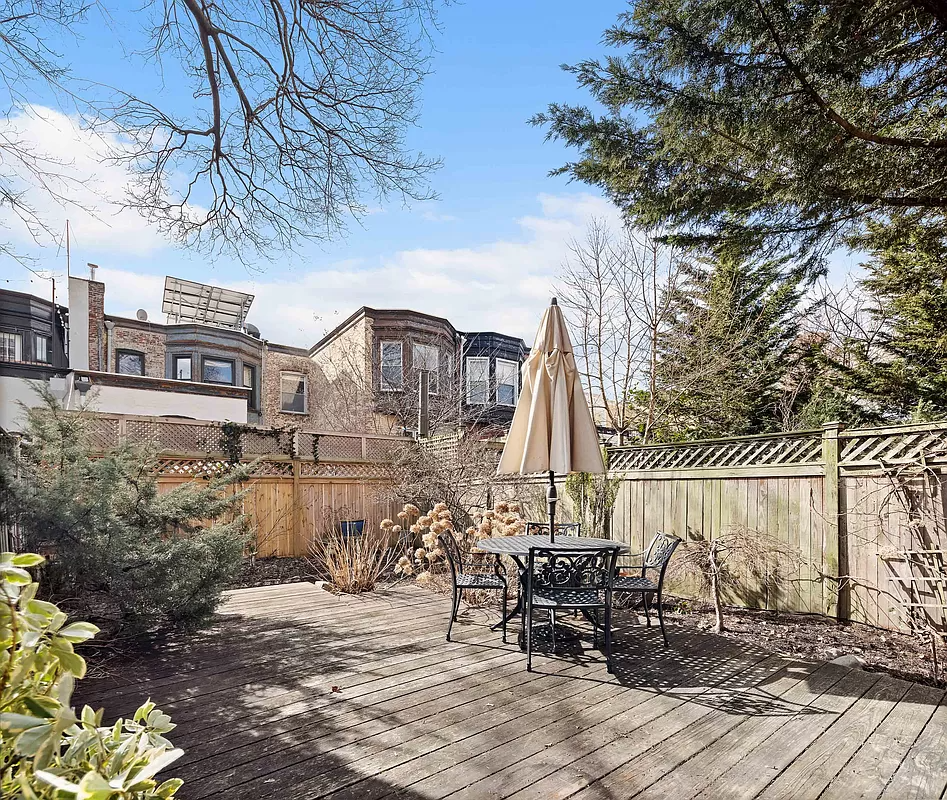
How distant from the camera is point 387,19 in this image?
161 inches

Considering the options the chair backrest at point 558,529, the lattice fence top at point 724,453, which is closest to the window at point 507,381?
the lattice fence top at point 724,453

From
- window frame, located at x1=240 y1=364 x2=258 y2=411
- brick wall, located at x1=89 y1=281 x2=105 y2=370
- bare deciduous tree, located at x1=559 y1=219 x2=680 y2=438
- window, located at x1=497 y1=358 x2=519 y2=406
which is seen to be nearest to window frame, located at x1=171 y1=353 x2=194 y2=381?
window frame, located at x1=240 y1=364 x2=258 y2=411

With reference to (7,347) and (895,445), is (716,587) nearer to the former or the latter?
(895,445)

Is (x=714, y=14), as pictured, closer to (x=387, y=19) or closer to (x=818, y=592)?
(x=387, y=19)

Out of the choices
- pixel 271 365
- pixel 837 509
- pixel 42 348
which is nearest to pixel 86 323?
pixel 42 348

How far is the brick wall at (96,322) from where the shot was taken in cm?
1334

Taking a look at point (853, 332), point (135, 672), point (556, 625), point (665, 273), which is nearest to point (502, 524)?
point (556, 625)

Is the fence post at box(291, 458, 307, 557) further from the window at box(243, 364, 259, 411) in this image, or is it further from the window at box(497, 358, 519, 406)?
the window at box(497, 358, 519, 406)

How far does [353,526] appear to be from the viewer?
9242 millimetres

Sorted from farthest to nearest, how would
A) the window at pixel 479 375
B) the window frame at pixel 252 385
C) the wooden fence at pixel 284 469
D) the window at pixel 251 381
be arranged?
the window at pixel 479 375 → the window at pixel 251 381 → the window frame at pixel 252 385 → the wooden fence at pixel 284 469

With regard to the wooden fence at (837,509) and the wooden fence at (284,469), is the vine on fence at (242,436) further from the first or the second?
the wooden fence at (837,509)

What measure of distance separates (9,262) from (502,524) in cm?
467

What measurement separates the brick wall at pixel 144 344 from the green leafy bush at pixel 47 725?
15409 millimetres

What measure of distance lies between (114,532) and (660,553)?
4406mm
